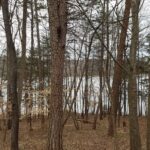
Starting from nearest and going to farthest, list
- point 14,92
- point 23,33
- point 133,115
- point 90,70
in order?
point 133,115 < point 14,92 < point 23,33 < point 90,70

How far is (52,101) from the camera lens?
26.6 ft

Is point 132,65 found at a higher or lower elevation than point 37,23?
lower

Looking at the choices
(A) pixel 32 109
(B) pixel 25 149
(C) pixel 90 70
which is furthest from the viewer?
(C) pixel 90 70

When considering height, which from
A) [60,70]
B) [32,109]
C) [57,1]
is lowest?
[32,109]

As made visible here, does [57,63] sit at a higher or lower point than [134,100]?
higher

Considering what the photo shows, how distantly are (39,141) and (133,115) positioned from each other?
369 inches

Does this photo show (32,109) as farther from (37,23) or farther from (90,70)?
(90,70)

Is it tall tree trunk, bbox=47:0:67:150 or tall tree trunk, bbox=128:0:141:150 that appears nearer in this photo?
tall tree trunk, bbox=47:0:67:150

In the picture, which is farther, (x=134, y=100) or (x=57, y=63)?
(x=134, y=100)

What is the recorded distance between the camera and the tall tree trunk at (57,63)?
801 centimetres

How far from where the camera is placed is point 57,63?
816 centimetres

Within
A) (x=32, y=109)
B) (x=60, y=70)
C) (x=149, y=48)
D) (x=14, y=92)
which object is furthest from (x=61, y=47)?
(x=149, y=48)

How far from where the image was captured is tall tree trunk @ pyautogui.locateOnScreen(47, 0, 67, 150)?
8008 millimetres

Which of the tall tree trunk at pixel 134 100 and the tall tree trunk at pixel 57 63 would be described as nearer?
the tall tree trunk at pixel 57 63
